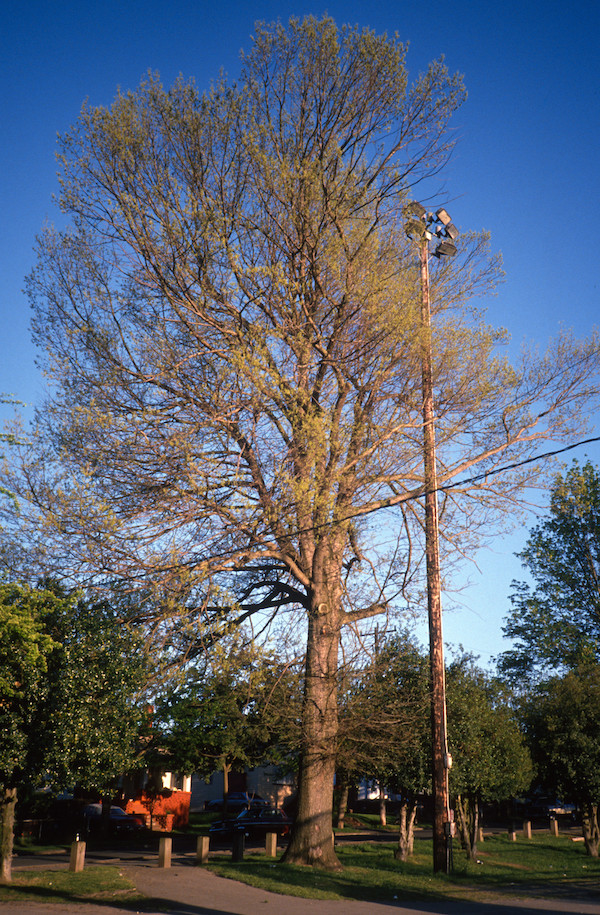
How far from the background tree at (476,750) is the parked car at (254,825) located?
25.2ft

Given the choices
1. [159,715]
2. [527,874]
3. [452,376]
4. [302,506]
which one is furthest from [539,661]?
[302,506]

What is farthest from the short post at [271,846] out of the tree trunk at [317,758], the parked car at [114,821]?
the parked car at [114,821]

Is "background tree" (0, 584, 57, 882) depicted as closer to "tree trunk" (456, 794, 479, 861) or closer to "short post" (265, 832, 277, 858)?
"short post" (265, 832, 277, 858)

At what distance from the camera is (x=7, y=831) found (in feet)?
44.9

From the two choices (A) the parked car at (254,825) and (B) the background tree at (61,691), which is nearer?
(B) the background tree at (61,691)

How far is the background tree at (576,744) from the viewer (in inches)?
997

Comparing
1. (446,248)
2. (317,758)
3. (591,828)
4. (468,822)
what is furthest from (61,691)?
(591,828)

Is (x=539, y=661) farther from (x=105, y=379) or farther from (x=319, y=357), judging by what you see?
(x=105, y=379)

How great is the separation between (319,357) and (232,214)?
345 cm

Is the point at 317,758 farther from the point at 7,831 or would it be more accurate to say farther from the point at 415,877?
the point at 7,831

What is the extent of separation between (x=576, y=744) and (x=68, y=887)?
18.6 m

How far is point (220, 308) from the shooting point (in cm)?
1473

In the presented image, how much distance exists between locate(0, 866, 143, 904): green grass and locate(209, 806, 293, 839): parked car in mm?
13823

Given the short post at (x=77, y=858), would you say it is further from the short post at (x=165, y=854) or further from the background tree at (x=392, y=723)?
the background tree at (x=392, y=723)
